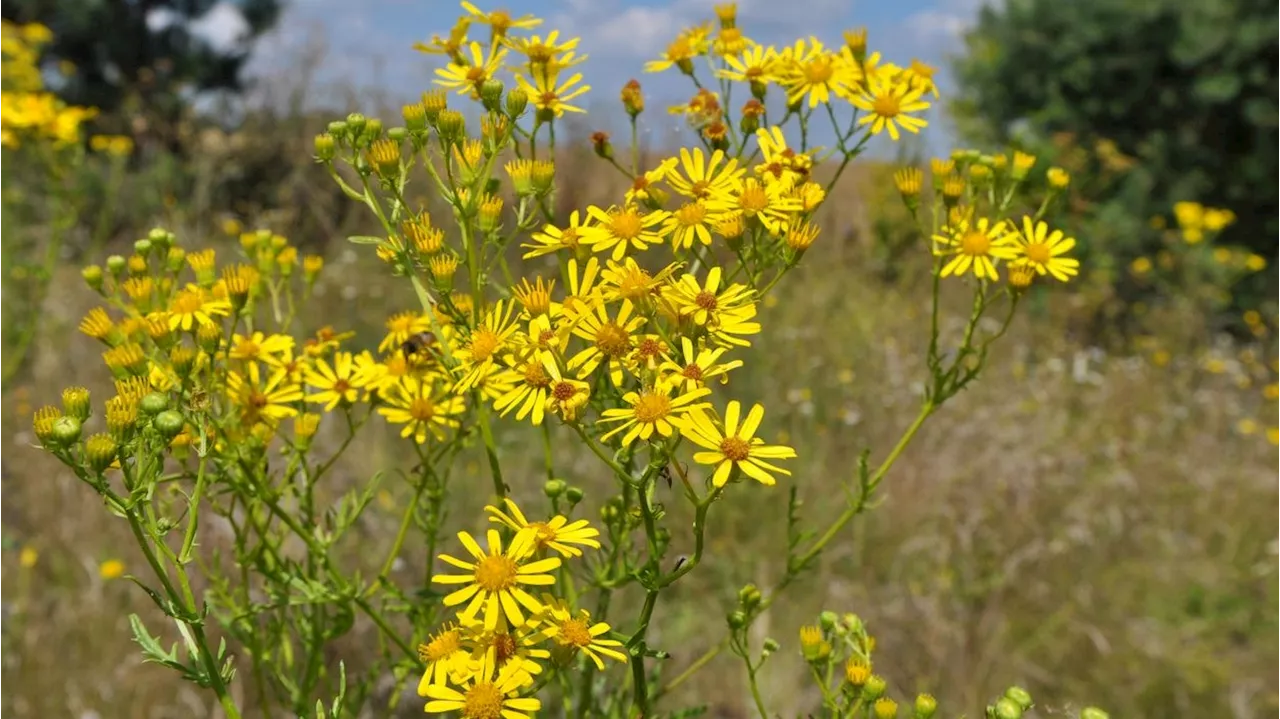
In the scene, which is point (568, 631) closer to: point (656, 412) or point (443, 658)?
point (443, 658)

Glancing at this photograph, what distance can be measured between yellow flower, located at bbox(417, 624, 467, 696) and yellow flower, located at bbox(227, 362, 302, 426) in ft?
2.13

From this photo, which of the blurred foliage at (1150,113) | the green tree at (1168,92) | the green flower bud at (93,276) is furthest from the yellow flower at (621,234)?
the green tree at (1168,92)

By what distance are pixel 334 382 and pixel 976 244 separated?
1386 millimetres

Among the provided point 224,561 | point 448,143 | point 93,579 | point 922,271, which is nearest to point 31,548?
point 93,579

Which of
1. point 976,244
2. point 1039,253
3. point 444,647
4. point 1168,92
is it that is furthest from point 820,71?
point 1168,92

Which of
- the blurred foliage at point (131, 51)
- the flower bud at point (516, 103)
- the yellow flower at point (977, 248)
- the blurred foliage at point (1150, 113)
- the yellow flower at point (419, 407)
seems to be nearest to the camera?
the flower bud at point (516, 103)

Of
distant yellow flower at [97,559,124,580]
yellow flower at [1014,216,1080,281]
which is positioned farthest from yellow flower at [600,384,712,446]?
distant yellow flower at [97,559,124,580]

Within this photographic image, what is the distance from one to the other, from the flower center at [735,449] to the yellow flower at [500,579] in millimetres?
Answer: 290

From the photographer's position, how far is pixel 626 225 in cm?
153

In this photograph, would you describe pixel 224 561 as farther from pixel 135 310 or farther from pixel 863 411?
pixel 863 411

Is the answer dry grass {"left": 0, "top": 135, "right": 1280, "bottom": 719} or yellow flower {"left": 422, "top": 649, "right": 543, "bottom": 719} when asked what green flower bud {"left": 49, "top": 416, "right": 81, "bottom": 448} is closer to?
yellow flower {"left": 422, "top": 649, "right": 543, "bottom": 719}

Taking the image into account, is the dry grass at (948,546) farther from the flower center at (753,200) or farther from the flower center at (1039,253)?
the flower center at (753,200)

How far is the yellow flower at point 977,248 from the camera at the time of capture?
1.86 m

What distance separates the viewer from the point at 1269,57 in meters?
9.08
